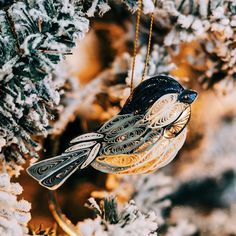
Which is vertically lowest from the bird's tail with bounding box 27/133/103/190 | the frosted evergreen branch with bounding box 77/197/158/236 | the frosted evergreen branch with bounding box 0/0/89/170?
the frosted evergreen branch with bounding box 77/197/158/236

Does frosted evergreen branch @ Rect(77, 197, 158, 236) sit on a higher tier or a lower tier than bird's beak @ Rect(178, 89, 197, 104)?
lower

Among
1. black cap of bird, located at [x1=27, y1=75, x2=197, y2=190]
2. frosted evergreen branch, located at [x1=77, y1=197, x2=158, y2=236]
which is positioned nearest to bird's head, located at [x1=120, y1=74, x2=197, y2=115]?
black cap of bird, located at [x1=27, y1=75, x2=197, y2=190]

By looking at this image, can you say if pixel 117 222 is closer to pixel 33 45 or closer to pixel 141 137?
pixel 141 137

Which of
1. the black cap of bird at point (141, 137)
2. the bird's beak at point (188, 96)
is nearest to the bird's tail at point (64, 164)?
the black cap of bird at point (141, 137)

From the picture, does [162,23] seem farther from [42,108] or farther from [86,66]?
[86,66]

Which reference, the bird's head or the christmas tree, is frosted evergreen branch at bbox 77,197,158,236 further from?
the bird's head

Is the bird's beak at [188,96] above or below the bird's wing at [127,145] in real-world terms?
above

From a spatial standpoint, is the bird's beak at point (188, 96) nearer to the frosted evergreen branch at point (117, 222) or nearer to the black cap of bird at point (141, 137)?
the black cap of bird at point (141, 137)
